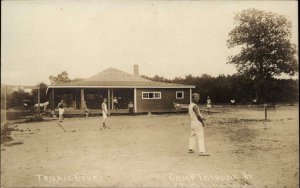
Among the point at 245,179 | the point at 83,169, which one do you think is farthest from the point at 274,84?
the point at 83,169

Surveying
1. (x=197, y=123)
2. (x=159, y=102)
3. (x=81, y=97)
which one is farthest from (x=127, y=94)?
(x=197, y=123)

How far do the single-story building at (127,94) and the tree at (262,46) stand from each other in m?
9.12

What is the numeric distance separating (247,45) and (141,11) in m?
3.51

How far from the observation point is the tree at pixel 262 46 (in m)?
8.04

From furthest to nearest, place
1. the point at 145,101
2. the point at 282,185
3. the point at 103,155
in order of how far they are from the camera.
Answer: the point at 145,101 → the point at 103,155 → the point at 282,185

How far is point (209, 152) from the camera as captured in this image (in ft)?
25.8

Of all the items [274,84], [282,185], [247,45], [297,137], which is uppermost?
[247,45]

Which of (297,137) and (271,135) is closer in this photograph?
(297,137)

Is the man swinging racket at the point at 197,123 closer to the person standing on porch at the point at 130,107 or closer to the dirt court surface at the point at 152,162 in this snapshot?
the dirt court surface at the point at 152,162

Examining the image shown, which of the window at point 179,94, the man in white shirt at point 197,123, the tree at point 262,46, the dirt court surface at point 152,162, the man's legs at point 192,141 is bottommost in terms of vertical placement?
the dirt court surface at point 152,162

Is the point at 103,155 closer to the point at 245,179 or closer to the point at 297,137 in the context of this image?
the point at 245,179

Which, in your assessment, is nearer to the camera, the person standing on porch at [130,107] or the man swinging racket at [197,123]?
the man swinging racket at [197,123]

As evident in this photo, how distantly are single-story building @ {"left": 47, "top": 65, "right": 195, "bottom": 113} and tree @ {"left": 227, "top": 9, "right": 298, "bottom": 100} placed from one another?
912 centimetres

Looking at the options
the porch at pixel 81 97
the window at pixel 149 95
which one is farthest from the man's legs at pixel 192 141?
the window at pixel 149 95
